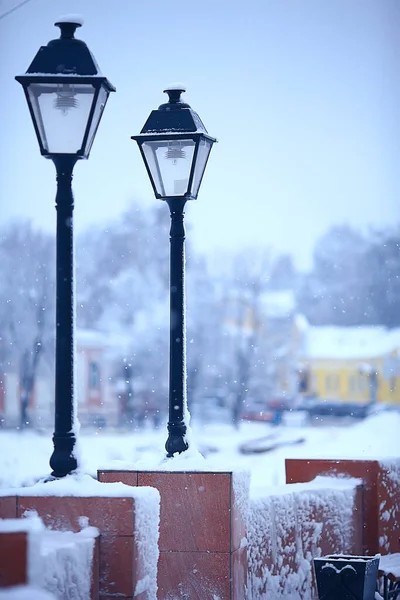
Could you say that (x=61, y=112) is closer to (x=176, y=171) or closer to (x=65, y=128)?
(x=65, y=128)

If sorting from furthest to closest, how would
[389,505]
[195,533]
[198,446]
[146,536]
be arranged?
[198,446] < [389,505] < [195,533] < [146,536]

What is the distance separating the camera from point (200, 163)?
7.79m

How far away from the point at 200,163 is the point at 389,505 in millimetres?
3414

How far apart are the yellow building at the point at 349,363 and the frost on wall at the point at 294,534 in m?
66.5

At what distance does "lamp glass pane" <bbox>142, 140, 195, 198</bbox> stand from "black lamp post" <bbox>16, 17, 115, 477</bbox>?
128 cm

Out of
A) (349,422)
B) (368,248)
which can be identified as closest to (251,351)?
(349,422)

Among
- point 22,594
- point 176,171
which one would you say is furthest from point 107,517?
point 176,171

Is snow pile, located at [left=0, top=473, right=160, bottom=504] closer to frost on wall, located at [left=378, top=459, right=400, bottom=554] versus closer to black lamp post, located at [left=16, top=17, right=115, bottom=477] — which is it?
black lamp post, located at [left=16, top=17, right=115, bottom=477]

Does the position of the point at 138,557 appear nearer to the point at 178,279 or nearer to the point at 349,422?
the point at 178,279

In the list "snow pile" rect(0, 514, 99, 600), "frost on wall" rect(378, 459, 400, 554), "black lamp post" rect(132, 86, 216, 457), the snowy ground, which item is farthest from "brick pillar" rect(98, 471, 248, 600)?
the snowy ground

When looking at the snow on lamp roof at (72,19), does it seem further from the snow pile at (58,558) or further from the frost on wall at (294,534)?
the frost on wall at (294,534)

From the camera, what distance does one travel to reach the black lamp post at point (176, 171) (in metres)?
7.59

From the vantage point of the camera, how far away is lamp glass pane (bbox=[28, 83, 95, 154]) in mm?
6242

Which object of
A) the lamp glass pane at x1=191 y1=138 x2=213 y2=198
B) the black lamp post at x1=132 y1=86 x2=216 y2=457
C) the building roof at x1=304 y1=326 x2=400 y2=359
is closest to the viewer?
the black lamp post at x1=132 y1=86 x2=216 y2=457
